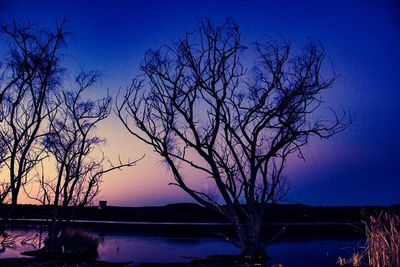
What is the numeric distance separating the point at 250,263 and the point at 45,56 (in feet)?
39.8

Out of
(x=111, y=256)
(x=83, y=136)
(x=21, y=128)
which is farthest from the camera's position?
(x=111, y=256)

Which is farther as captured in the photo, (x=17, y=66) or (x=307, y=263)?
(x=307, y=263)

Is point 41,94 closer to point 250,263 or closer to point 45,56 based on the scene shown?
point 45,56

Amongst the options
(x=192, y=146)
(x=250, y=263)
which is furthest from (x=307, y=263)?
(x=192, y=146)

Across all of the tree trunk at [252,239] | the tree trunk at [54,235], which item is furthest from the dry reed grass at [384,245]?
the tree trunk at [54,235]

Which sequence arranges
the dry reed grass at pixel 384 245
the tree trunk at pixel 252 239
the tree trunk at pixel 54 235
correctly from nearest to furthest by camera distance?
the dry reed grass at pixel 384 245, the tree trunk at pixel 252 239, the tree trunk at pixel 54 235

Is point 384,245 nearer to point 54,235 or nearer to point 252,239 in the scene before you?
point 252,239

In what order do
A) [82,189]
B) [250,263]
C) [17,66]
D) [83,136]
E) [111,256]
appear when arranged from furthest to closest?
[111,256]
[82,189]
[83,136]
[250,263]
[17,66]

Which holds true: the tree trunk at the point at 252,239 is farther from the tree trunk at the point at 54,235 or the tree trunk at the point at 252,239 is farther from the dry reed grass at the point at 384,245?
the tree trunk at the point at 54,235

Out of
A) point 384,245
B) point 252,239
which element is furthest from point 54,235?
point 384,245

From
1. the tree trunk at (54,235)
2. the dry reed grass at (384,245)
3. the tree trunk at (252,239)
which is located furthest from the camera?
the tree trunk at (54,235)

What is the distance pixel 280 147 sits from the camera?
66.3ft

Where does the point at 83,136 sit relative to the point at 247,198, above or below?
above

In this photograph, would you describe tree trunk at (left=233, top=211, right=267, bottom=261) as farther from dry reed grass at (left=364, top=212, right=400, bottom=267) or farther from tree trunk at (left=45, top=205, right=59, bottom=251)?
tree trunk at (left=45, top=205, right=59, bottom=251)
